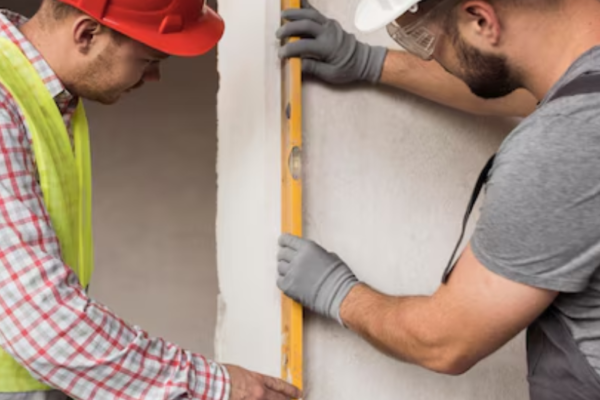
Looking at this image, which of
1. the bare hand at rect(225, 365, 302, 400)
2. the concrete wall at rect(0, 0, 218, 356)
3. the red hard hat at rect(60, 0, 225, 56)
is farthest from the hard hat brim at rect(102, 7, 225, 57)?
the concrete wall at rect(0, 0, 218, 356)

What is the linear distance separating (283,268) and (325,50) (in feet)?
1.59

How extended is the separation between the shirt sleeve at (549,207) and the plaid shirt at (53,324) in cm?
62

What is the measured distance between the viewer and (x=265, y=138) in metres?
1.64

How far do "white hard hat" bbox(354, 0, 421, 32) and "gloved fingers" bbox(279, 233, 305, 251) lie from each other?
45 centimetres

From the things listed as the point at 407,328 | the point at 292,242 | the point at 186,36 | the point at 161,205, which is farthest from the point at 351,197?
the point at 161,205

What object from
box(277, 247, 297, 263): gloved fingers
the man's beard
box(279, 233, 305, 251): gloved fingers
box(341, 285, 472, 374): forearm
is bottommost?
box(341, 285, 472, 374): forearm

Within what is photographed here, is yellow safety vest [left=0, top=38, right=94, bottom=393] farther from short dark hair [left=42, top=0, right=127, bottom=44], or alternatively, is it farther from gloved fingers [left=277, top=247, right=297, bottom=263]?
gloved fingers [left=277, top=247, right=297, bottom=263]

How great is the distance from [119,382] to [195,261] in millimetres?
2933

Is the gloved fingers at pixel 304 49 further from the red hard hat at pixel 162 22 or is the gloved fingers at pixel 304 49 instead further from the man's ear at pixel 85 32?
the man's ear at pixel 85 32

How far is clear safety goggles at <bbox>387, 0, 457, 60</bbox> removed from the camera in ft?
4.38

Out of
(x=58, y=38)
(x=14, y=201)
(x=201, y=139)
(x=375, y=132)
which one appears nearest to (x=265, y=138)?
(x=375, y=132)

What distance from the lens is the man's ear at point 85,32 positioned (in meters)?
1.41

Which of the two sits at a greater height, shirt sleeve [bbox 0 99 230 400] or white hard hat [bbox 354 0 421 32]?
white hard hat [bbox 354 0 421 32]

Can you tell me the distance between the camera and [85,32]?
143 centimetres
